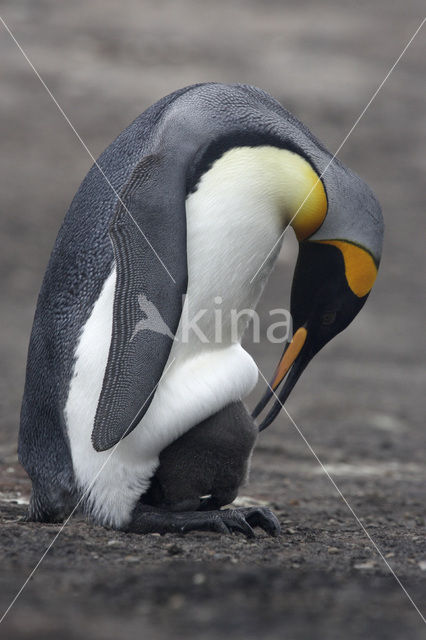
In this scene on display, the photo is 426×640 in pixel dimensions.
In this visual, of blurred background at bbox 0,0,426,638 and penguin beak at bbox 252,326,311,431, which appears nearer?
blurred background at bbox 0,0,426,638

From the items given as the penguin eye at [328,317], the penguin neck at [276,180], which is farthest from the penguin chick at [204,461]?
the penguin neck at [276,180]

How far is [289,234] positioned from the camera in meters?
9.05

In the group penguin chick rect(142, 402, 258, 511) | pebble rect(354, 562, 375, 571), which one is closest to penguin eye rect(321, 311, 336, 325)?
penguin chick rect(142, 402, 258, 511)

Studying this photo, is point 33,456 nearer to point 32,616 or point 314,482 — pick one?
point 32,616

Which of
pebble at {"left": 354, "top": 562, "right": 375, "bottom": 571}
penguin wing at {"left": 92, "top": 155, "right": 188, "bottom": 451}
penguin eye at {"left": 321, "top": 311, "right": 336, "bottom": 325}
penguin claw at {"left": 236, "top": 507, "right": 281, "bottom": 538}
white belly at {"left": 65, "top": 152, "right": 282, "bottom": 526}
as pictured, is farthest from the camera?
penguin eye at {"left": 321, "top": 311, "right": 336, "bottom": 325}

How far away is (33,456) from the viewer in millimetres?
2561

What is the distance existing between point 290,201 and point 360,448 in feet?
8.43

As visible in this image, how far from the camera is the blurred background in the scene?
2.00 m

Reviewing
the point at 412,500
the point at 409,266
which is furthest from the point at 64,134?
the point at 412,500

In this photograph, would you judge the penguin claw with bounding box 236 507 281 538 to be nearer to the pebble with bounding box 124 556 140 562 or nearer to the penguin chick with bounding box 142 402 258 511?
the penguin chick with bounding box 142 402 258 511

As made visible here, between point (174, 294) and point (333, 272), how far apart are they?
21.5 inches

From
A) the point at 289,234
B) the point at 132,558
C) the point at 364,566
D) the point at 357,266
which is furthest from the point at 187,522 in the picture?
the point at 289,234

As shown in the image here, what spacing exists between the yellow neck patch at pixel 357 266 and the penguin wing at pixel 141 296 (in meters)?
0.49

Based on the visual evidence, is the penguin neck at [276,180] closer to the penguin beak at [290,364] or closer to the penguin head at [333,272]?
the penguin head at [333,272]
